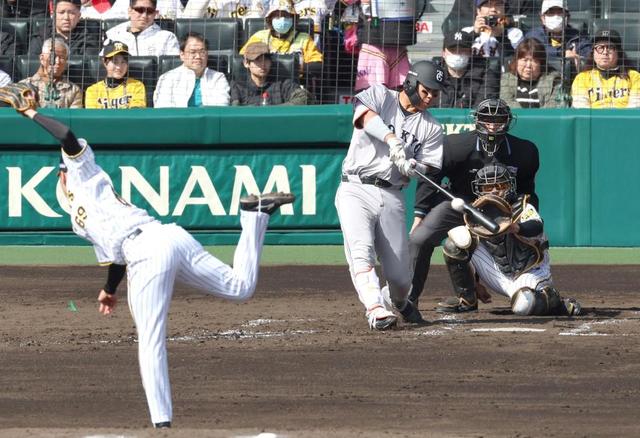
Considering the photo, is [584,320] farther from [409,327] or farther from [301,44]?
[301,44]

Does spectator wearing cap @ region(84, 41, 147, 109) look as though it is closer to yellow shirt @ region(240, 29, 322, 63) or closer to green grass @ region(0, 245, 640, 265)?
yellow shirt @ region(240, 29, 322, 63)

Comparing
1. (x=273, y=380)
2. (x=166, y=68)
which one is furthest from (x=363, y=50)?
(x=273, y=380)

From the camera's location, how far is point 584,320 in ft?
31.4

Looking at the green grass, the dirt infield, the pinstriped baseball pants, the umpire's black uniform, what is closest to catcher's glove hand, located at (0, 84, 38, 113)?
the pinstriped baseball pants

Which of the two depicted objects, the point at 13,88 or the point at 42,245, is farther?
the point at 42,245

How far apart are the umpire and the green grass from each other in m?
3.40

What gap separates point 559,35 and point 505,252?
4.97 metres

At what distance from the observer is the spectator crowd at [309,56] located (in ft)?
45.4

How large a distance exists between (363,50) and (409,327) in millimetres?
5194

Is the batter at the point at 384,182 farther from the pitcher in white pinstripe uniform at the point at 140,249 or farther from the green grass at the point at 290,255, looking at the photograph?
the green grass at the point at 290,255

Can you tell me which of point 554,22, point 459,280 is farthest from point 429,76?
point 554,22

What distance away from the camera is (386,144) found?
29.4 feet

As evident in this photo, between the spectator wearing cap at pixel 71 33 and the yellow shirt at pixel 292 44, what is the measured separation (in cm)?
164

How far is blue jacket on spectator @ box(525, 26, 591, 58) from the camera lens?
13.9 metres
